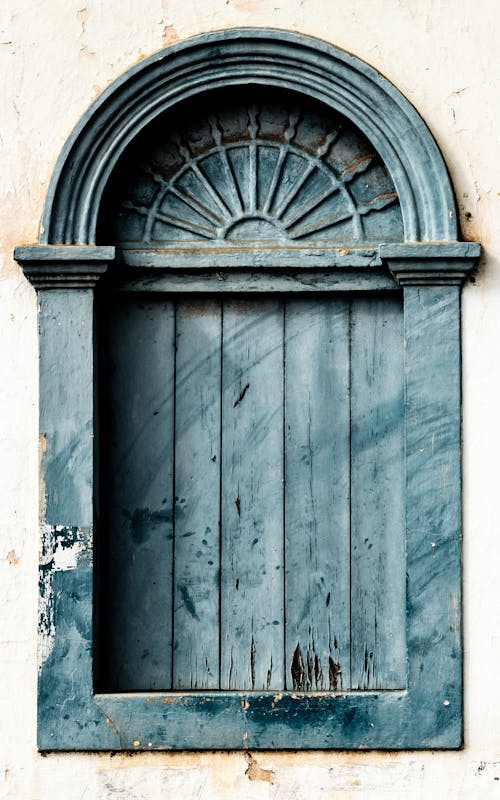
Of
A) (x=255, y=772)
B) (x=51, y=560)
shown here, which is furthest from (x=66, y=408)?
(x=255, y=772)

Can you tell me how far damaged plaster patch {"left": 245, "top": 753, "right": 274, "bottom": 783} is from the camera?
11.6 ft

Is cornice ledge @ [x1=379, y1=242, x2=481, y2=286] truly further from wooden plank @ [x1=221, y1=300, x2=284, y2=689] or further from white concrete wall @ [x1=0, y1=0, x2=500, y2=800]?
wooden plank @ [x1=221, y1=300, x2=284, y2=689]

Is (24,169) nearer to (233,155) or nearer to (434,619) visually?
(233,155)

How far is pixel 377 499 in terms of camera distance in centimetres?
367

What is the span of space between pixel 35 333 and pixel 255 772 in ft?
5.60

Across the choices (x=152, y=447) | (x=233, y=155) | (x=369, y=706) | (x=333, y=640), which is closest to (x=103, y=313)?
(x=152, y=447)

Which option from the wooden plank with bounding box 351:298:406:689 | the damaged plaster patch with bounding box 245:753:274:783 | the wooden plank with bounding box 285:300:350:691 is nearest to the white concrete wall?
the damaged plaster patch with bounding box 245:753:274:783

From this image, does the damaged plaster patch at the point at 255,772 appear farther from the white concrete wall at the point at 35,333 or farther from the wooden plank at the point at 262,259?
the wooden plank at the point at 262,259

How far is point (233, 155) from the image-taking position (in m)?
3.76

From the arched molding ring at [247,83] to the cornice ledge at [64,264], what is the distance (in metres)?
0.06

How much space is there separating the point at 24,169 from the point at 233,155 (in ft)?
2.47

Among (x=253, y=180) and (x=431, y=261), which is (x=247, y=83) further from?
(x=431, y=261)

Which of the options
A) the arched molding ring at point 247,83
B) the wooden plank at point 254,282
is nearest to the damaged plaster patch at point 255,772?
the wooden plank at point 254,282

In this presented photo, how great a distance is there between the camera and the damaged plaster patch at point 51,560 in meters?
3.54
